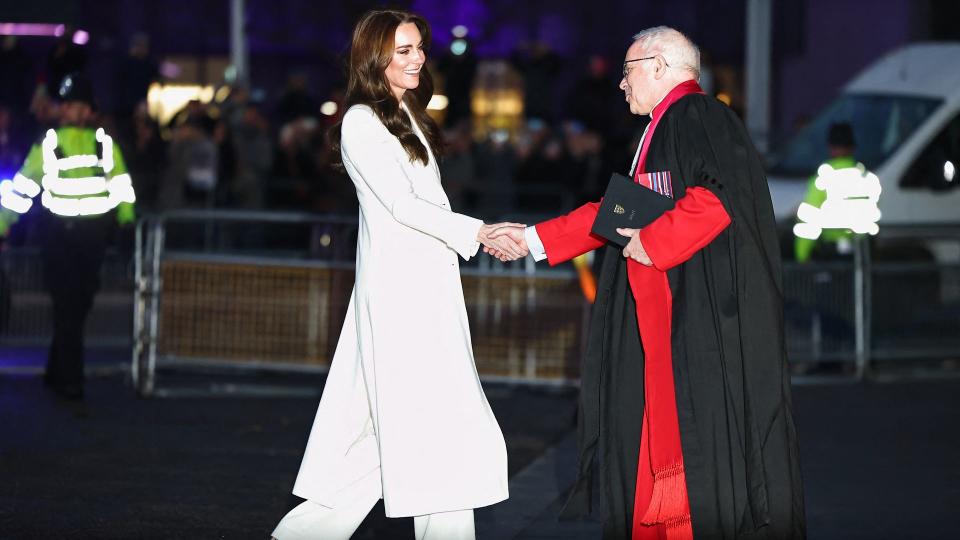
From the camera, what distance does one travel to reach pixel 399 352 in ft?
19.9

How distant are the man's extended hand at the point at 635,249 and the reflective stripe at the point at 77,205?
17.7ft

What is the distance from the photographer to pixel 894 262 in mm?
12844

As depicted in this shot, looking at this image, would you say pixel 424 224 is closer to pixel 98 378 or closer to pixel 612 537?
pixel 612 537

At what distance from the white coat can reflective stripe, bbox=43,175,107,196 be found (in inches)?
180

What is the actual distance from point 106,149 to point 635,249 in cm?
548

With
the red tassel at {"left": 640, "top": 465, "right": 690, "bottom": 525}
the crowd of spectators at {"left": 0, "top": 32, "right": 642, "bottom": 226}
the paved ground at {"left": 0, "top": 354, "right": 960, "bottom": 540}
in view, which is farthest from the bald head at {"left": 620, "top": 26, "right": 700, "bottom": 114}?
the crowd of spectators at {"left": 0, "top": 32, "right": 642, "bottom": 226}

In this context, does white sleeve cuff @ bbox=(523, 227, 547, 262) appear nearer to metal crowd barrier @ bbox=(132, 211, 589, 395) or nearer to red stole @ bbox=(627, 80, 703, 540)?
red stole @ bbox=(627, 80, 703, 540)

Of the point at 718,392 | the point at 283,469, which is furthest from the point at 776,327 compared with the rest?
the point at 283,469

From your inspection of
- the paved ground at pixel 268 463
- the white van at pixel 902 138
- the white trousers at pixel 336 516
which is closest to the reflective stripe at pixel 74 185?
the paved ground at pixel 268 463

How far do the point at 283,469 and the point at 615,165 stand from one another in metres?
2.93

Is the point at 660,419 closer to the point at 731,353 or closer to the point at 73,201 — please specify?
the point at 731,353

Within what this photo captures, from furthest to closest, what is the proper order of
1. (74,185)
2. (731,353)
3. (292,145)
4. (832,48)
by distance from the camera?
(832,48)
(292,145)
(74,185)
(731,353)

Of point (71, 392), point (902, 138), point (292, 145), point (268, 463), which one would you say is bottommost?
point (268, 463)

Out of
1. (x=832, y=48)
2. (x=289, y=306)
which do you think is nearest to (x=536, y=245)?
(x=289, y=306)
